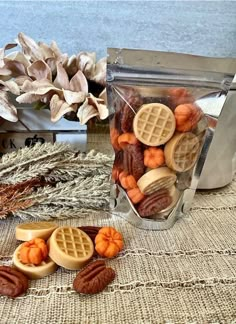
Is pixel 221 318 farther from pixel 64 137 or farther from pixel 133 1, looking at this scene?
pixel 133 1

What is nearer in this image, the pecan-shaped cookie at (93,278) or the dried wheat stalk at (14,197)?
the pecan-shaped cookie at (93,278)

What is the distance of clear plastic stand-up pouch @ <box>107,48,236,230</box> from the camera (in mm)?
435

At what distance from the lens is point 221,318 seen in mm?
319

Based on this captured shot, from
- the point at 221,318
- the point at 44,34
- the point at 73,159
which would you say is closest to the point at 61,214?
the point at 73,159

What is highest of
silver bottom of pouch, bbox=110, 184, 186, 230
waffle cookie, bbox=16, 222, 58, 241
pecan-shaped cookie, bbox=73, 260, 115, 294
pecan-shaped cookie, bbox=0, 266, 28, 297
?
pecan-shaped cookie, bbox=73, 260, 115, 294

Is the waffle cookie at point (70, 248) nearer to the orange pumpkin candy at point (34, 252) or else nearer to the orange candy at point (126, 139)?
the orange pumpkin candy at point (34, 252)

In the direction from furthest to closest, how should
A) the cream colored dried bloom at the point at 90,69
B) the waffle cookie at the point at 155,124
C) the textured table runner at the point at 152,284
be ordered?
the cream colored dried bloom at the point at 90,69
the waffle cookie at the point at 155,124
the textured table runner at the point at 152,284

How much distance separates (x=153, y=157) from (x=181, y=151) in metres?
0.03

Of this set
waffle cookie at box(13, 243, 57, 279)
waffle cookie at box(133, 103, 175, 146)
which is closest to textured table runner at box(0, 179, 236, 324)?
waffle cookie at box(13, 243, 57, 279)

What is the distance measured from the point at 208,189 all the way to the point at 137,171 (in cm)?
17

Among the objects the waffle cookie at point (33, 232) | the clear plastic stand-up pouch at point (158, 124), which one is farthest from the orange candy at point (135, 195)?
the waffle cookie at point (33, 232)

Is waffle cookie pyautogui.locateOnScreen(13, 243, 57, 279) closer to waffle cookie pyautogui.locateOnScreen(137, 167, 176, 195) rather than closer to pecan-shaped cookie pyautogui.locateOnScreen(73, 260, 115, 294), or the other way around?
pecan-shaped cookie pyautogui.locateOnScreen(73, 260, 115, 294)

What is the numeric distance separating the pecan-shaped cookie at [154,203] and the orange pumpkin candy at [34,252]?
131 mm

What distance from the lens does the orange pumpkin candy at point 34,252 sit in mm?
368
